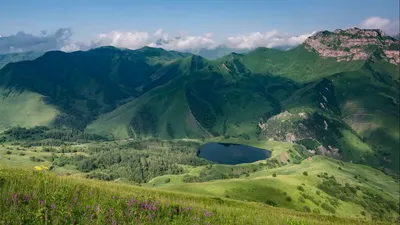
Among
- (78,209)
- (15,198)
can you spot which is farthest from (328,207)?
(15,198)

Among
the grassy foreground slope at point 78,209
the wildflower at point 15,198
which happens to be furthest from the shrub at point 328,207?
the wildflower at point 15,198

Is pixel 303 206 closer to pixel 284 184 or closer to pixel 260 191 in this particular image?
pixel 284 184

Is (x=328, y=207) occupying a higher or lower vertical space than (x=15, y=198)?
lower

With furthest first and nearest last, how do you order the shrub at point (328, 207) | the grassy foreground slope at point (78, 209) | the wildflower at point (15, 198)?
the shrub at point (328, 207) < the wildflower at point (15, 198) < the grassy foreground slope at point (78, 209)

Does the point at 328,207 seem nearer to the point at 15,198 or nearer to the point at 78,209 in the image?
the point at 78,209

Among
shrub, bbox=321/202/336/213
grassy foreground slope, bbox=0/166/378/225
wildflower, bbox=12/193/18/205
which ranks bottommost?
shrub, bbox=321/202/336/213

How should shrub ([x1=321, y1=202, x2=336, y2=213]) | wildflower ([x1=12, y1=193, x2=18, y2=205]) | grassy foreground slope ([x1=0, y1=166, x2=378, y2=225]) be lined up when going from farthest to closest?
shrub ([x1=321, y1=202, x2=336, y2=213])
wildflower ([x1=12, y1=193, x2=18, y2=205])
grassy foreground slope ([x1=0, y1=166, x2=378, y2=225])

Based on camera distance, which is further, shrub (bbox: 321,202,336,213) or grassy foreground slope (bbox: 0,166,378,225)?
shrub (bbox: 321,202,336,213)

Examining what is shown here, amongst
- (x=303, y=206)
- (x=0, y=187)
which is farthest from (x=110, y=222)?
(x=303, y=206)

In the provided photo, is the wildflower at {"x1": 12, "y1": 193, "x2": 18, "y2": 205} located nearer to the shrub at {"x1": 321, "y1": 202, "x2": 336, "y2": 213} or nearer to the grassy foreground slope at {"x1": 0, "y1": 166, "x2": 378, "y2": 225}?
the grassy foreground slope at {"x1": 0, "y1": 166, "x2": 378, "y2": 225}

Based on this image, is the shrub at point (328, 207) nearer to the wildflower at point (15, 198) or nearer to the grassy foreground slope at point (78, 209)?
the grassy foreground slope at point (78, 209)

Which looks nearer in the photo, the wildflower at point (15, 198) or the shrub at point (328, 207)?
the wildflower at point (15, 198)

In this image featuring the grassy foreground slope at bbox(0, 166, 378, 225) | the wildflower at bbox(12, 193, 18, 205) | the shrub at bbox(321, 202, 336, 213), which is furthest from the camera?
the shrub at bbox(321, 202, 336, 213)

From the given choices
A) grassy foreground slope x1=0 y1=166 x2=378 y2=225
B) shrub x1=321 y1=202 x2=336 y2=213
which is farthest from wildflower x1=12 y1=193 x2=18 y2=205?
shrub x1=321 y1=202 x2=336 y2=213
